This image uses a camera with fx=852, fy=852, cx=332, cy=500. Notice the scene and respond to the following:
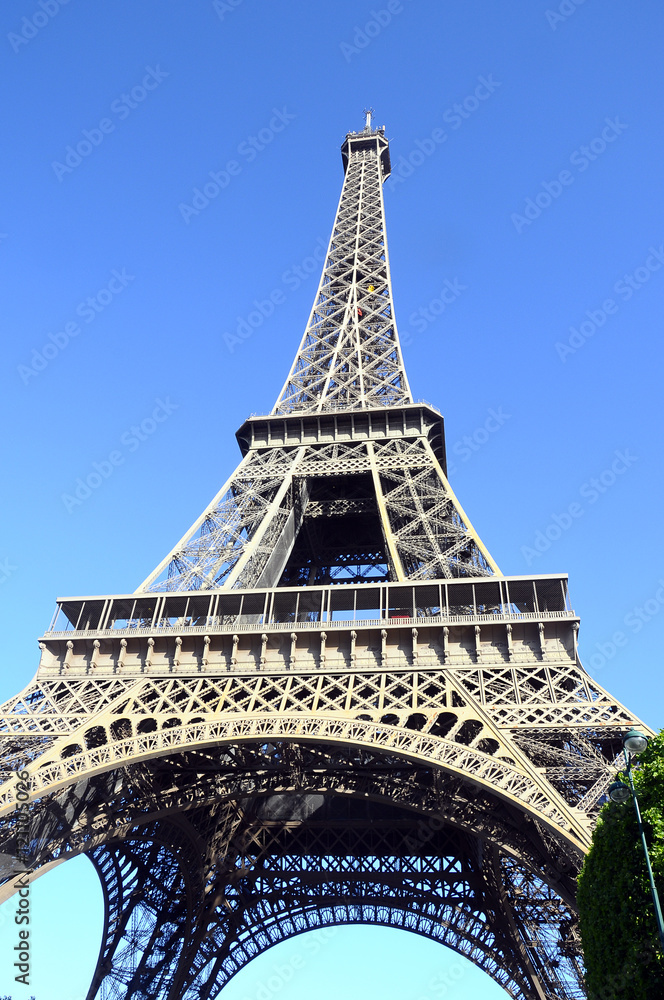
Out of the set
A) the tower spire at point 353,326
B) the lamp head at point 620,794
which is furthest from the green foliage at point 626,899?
the tower spire at point 353,326

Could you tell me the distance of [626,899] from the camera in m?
14.7

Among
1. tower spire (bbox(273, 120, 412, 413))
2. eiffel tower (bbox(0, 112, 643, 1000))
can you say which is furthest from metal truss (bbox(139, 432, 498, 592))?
tower spire (bbox(273, 120, 412, 413))

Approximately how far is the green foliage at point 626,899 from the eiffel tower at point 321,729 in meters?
2.76

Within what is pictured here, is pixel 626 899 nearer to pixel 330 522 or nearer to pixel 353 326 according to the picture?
pixel 330 522

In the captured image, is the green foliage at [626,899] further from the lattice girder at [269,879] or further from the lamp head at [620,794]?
the lattice girder at [269,879]

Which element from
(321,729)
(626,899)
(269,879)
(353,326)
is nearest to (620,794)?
(626,899)

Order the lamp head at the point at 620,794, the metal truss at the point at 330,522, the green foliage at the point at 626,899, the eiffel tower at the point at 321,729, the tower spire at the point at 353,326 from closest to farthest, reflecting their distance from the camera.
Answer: the lamp head at the point at 620,794 < the green foliage at the point at 626,899 < the eiffel tower at the point at 321,729 < the metal truss at the point at 330,522 < the tower spire at the point at 353,326

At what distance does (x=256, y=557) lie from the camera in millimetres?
30922

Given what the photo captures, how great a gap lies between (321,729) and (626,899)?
30.0 ft

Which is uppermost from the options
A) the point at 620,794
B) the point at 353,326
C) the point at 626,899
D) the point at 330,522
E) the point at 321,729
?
the point at 353,326

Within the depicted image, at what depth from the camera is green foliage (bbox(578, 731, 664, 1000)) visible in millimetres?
13844

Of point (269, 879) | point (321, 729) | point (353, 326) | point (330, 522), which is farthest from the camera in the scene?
point (353, 326)

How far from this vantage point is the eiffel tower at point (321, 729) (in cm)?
2177

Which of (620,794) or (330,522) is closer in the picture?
(620,794)
